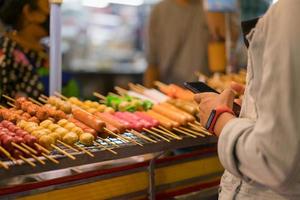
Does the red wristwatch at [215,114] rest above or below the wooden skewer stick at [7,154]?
above

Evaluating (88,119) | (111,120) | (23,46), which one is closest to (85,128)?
(88,119)

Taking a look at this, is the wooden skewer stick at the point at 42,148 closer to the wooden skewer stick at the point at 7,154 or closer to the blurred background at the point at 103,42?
the wooden skewer stick at the point at 7,154

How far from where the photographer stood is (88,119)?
225 cm

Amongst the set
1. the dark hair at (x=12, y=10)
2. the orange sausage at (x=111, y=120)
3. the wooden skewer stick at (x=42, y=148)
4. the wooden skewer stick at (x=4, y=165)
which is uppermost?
the dark hair at (x=12, y=10)

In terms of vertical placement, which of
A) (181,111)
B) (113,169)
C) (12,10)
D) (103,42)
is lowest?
(103,42)

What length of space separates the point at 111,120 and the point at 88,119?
148mm

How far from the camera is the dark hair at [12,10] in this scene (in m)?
3.15

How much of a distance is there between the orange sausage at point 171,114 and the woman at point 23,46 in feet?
2.86

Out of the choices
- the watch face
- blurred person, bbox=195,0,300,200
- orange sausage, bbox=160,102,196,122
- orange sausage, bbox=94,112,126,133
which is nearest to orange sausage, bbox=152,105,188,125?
orange sausage, bbox=160,102,196,122

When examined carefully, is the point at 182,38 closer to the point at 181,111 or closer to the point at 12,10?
the point at 12,10

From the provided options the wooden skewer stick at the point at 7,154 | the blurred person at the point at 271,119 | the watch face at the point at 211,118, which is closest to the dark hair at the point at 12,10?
the wooden skewer stick at the point at 7,154

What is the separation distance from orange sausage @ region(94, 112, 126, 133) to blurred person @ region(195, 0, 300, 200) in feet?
2.63

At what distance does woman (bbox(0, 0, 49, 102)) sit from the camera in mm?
3068

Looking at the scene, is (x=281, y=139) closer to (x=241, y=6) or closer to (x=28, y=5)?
(x=28, y=5)
